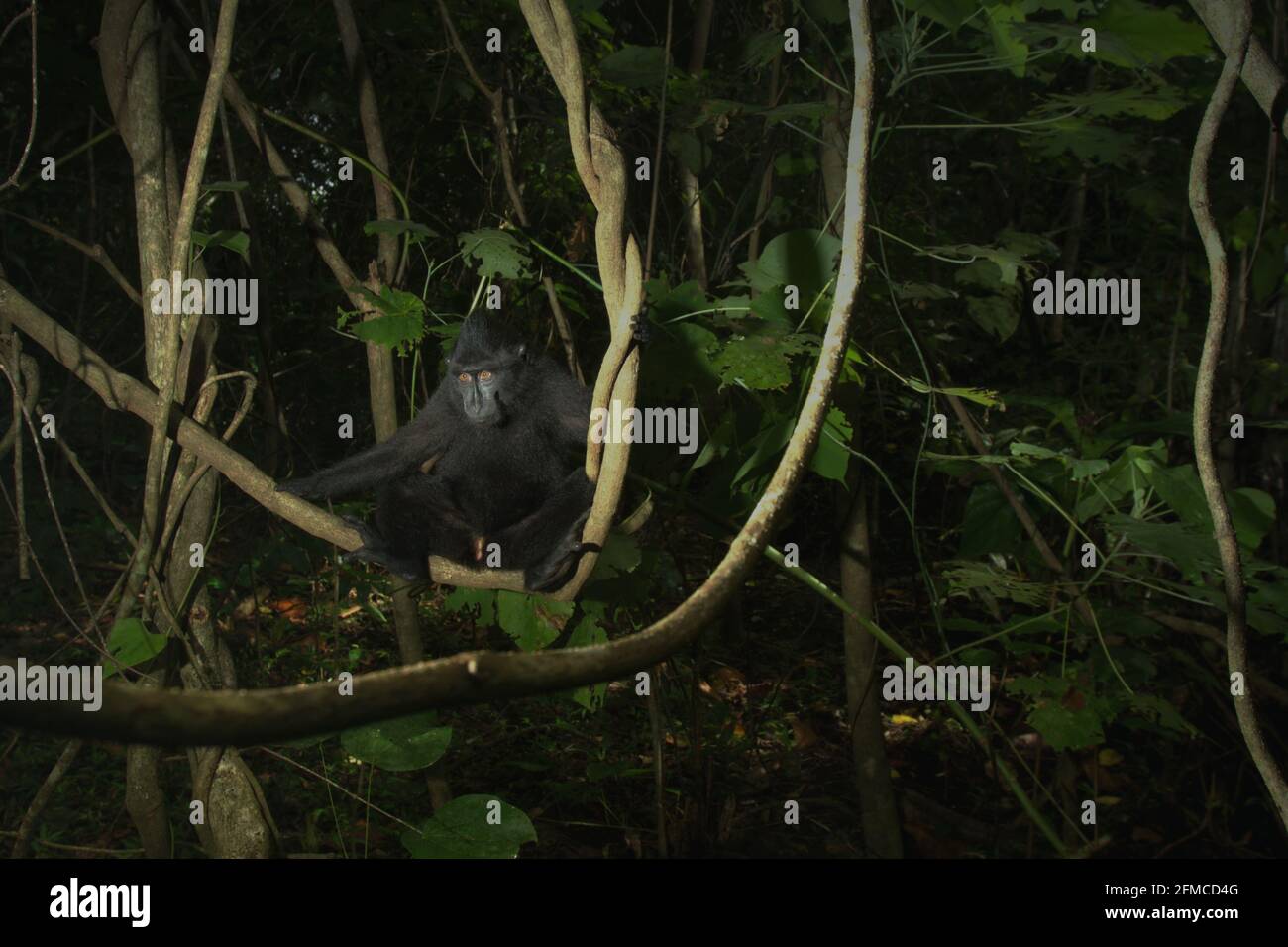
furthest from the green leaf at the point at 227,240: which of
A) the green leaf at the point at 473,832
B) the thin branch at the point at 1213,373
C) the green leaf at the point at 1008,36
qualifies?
the thin branch at the point at 1213,373

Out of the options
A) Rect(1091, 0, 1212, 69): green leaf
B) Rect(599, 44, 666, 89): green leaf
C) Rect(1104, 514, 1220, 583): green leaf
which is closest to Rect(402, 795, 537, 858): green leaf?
Rect(1104, 514, 1220, 583): green leaf

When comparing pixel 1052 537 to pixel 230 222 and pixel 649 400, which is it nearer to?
pixel 649 400

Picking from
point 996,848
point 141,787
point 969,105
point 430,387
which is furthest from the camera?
point 430,387

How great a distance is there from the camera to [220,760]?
3.72 metres

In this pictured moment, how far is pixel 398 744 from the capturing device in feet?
11.2

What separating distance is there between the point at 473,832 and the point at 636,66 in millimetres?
2972

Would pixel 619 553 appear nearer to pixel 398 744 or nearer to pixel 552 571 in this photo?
pixel 552 571

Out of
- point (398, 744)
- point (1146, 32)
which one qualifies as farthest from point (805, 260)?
point (398, 744)

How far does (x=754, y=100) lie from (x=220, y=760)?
3.89 m

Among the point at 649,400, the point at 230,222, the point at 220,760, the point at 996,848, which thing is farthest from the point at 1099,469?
the point at 230,222

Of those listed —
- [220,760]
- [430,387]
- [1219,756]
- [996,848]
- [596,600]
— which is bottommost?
[996,848]

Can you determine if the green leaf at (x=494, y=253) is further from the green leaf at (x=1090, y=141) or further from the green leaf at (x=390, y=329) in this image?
the green leaf at (x=1090, y=141)

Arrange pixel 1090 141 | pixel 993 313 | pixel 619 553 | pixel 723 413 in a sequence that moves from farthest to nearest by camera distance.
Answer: pixel 993 313, pixel 723 413, pixel 1090 141, pixel 619 553

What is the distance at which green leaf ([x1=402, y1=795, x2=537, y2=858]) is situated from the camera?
3201 millimetres
